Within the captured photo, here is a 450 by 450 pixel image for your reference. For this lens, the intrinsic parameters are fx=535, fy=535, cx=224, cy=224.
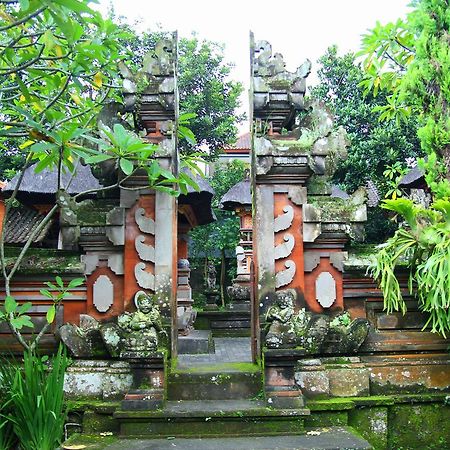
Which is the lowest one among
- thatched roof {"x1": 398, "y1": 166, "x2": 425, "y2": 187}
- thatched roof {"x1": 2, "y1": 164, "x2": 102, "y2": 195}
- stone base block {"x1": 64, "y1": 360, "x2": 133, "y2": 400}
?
stone base block {"x1": 64, "y1": 360, "x2": 133, "y2": 400}

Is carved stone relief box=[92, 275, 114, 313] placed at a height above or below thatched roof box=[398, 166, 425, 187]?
below

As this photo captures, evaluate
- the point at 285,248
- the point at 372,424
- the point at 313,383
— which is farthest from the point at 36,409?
the point at 372,424

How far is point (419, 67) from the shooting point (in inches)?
213

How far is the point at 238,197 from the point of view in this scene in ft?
55.5

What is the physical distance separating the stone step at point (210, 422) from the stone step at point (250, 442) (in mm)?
89

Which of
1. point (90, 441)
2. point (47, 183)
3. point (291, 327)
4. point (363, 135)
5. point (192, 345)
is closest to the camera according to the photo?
point (90, 441)

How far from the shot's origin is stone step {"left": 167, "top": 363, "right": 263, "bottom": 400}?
17.9 feet

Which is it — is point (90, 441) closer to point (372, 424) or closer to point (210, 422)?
point (210, 422)

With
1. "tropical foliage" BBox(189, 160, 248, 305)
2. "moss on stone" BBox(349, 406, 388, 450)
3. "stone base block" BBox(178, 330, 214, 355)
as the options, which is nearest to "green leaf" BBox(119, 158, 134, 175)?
"moss on stone" BBox(349, 406, 388, 450)

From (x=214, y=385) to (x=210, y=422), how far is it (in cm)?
54

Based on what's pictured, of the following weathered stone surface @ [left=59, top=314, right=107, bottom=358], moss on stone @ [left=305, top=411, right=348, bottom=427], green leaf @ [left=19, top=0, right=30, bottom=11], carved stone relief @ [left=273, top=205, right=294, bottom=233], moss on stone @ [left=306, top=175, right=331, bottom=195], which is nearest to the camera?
green leaf @ [left=19, top=0, right=30, bottom=11]

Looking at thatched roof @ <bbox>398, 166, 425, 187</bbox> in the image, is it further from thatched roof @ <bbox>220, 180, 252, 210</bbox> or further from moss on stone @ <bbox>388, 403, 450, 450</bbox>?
moss on stone @ <bbox>388, 403, 450, 450</bbox>

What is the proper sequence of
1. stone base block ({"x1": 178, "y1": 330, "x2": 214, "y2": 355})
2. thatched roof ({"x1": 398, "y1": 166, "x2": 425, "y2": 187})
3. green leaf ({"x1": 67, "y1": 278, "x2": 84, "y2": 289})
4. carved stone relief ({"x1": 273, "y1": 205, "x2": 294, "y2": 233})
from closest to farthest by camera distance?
green leaf ({"x1": 67, "y1": 278, "x2": 84, "y2": 289})
carved stone relief ({"x1": 273, "y1": 205, "x2": 294, "y2": 233})
stone base block ({"x1": 178, "y1": 330, "x2": 214, "y2": 355})
thatched roof ({"x1": 398, "y1": 166, "x2": 425, "y2": 187})

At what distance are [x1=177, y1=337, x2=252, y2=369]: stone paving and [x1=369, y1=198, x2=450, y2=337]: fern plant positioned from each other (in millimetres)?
2597
